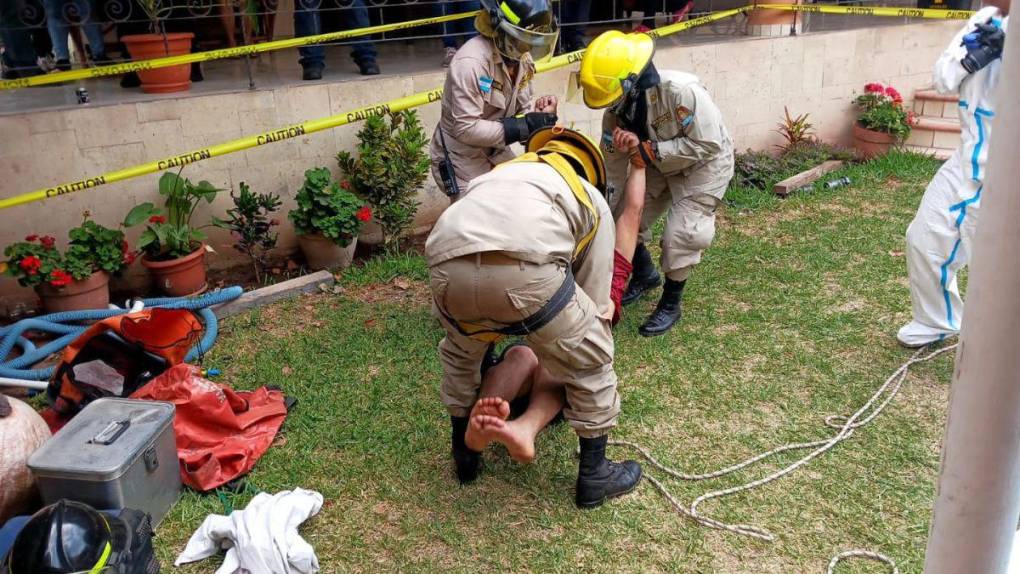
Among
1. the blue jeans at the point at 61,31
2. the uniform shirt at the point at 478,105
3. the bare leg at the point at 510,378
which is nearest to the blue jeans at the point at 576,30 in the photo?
the uniform shirt at the point at 478,105

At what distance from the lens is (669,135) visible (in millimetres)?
4523

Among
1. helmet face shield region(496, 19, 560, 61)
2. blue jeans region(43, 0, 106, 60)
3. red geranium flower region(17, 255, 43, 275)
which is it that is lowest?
red geranium flower region(17, 255, 43, 275)

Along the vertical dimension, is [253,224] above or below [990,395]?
below

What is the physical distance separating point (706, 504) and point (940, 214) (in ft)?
6.79

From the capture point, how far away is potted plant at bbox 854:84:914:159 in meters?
7.89

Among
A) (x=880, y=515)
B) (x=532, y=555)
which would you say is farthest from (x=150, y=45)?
(x=880, y=515)

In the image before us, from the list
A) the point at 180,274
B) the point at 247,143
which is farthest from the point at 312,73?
the point at 180,274

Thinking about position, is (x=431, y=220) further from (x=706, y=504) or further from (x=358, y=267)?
(x=706, y=504)

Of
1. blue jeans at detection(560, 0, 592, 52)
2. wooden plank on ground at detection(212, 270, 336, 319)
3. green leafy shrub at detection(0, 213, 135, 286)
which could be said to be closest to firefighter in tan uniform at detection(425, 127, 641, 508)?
wooden plank on ground at detection(212, 270, 336, 319)

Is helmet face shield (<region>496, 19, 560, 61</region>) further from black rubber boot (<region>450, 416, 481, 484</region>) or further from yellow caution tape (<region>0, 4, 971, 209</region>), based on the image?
black rubber boot (<region>450, 416, 481, 484</region>)

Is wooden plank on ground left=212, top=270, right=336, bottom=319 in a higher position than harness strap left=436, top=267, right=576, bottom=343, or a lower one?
lower

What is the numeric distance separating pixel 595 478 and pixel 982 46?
2.71 m

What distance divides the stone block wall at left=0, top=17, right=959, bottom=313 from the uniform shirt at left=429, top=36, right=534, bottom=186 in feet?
5.11

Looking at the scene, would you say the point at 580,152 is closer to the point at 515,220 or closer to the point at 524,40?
the point at 515,220
